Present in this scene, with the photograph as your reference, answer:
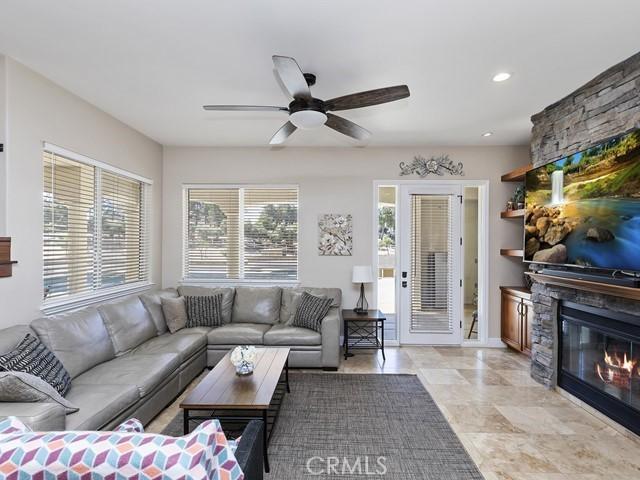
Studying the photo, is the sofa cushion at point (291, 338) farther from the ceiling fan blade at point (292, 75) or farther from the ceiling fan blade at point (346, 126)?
the ceiling fan blade at point (292, 75)

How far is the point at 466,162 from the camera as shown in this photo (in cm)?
472

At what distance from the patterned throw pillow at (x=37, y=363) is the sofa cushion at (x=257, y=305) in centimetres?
212

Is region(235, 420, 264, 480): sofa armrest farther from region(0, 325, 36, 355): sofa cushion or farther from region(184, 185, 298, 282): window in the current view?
region(184, 185, 298, 282): window

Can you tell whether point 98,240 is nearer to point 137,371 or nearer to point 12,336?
point 12,336

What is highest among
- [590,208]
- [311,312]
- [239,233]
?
[590,208]

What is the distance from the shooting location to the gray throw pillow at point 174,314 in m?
3.91

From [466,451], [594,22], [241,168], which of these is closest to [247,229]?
[241,168]

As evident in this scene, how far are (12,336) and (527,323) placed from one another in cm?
491

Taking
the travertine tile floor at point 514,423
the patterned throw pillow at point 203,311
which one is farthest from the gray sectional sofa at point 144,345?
the travertine tile floor at point 514,423

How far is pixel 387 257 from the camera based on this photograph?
4.94 m

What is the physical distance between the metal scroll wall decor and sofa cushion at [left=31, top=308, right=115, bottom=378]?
4.14 m

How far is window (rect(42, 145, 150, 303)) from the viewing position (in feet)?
9.88

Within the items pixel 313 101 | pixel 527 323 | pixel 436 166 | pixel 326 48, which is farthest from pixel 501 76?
pixel 527 323

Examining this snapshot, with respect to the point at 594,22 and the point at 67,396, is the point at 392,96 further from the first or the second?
the point at 67,396
